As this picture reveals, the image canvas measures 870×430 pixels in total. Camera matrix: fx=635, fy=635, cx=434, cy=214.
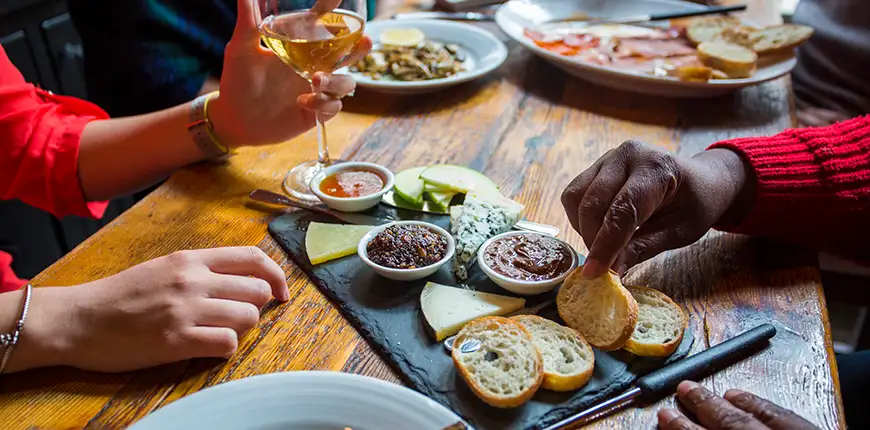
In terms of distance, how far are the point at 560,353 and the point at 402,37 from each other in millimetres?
1452

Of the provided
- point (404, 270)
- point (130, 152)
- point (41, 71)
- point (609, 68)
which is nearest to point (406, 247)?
point (404, 270)

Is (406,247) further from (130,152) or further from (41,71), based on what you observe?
(41,71)

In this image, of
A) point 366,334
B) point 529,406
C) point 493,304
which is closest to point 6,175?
point 366,334

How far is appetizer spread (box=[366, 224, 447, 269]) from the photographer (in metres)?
1.15

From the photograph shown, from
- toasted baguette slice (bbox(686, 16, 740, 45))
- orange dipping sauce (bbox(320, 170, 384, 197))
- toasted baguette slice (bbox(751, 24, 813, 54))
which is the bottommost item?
orange dipping sauce (bbox(320, 170, 384, 197))

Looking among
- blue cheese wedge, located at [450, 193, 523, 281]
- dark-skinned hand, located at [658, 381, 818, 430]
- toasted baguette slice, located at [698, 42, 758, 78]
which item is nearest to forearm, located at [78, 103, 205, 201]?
blue cheese wedge, located at [450, 193, 523, 281]

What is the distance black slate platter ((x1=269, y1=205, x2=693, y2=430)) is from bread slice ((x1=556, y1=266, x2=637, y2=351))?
3 centimetres

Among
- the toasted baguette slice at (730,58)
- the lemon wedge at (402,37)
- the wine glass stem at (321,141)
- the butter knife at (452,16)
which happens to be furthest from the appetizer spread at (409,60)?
the toasted baguette slice at (730,58)

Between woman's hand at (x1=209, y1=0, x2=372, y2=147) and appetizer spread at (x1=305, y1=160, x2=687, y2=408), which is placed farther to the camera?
woman's hand at (x1=209, y1=0, x2=372, y2=147)

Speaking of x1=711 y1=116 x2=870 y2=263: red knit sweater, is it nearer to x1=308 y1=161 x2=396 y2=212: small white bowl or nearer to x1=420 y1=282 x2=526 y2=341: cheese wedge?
x1=420 y1=282 x2=526 y2=341: cheese wedge

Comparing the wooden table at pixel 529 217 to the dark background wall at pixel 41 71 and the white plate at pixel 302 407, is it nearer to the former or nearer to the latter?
the white plate at pixel 302 407

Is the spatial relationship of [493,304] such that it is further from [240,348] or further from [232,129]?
[232,129]

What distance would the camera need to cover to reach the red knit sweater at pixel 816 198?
1230 mm

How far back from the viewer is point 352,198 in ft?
4.46
